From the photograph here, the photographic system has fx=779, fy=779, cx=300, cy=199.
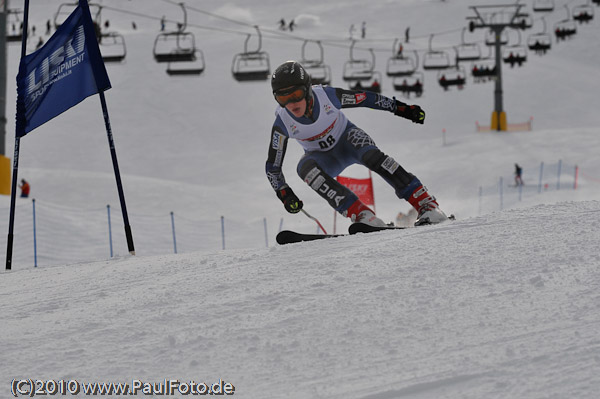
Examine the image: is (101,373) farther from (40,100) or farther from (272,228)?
(272,228)

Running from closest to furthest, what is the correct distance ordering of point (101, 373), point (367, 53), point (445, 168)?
point (101, 373) < point (445, 168) < point (367, 53)

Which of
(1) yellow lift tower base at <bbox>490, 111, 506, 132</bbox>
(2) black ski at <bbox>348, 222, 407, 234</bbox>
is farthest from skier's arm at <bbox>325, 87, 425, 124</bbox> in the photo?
(1) yellow lift tower base at <bbox>490, 111, 506, 132</bbox>

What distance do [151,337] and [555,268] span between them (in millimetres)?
1886

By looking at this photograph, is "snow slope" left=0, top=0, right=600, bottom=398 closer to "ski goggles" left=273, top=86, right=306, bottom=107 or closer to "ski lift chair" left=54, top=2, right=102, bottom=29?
"ski goggles" left=273, top=86, right=306, bottom=107

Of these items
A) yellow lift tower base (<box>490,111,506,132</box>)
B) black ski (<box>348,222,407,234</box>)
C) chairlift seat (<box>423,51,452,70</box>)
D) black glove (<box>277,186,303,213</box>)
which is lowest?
black ski (<box>348,222,407,234</box>)

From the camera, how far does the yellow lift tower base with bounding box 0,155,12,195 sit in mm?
14477

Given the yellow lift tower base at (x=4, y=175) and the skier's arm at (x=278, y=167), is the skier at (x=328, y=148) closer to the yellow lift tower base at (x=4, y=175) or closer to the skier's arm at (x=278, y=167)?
the skier's arm at (x=278, y=167)

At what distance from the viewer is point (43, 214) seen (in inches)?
587

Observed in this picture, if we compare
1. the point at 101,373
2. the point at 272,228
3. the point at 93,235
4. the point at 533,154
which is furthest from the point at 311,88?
the point at 533,154

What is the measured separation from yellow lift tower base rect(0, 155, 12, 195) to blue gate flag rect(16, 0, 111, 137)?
8168mm

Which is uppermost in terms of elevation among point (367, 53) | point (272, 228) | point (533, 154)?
point (367, 53)

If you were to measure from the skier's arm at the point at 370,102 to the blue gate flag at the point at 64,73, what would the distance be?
2.01 meters

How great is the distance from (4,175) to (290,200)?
1013 centimetres

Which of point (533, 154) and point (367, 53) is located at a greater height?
point (367, 53)
